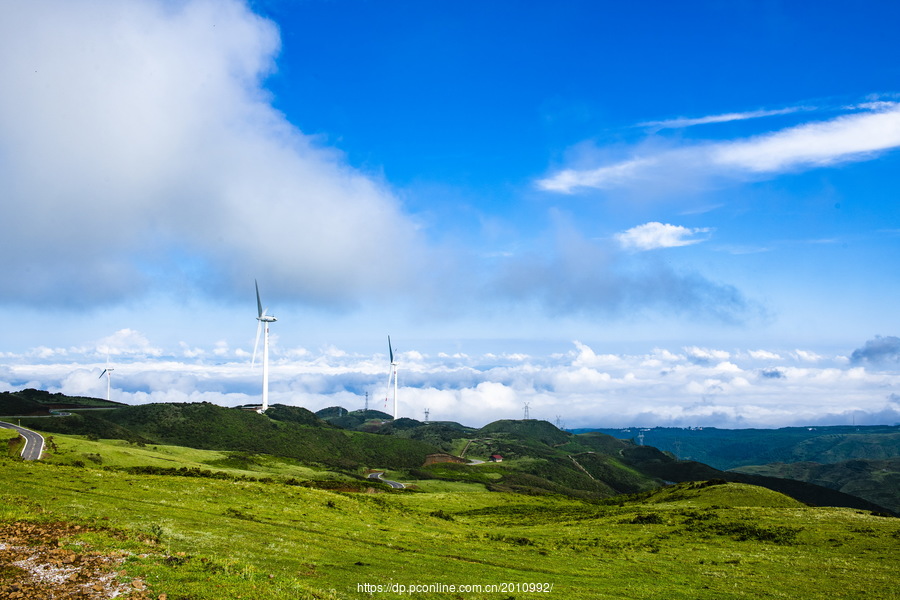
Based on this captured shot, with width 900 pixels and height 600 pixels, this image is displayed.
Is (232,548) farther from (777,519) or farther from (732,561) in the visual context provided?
(777,519)

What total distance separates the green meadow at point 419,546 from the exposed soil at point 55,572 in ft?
2.73

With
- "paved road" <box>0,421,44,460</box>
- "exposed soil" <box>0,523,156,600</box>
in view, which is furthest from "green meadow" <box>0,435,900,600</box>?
"paved road" <box>0,421,44,460</box>

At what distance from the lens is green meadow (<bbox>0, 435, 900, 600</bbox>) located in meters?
32.5

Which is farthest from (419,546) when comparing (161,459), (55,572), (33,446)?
(161,459)

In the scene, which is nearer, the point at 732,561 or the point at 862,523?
the point at 732,561

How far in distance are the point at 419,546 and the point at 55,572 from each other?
29935mm

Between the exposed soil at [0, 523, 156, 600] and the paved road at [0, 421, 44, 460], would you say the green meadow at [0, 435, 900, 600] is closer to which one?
the exposed soil at [0, 523, 156, 600]

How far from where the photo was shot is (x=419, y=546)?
50.7 m

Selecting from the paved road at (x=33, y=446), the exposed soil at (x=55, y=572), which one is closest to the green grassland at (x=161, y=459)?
the paved road at (x=33, y=446)

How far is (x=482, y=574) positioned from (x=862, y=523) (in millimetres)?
53727

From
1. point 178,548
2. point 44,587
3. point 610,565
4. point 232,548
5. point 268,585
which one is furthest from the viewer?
point 610,565

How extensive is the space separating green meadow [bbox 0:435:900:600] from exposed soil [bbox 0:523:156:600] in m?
0.83

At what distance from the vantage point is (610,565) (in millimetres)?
49688

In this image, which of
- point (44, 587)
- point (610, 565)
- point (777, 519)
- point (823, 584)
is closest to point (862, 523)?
point (777, 519)
